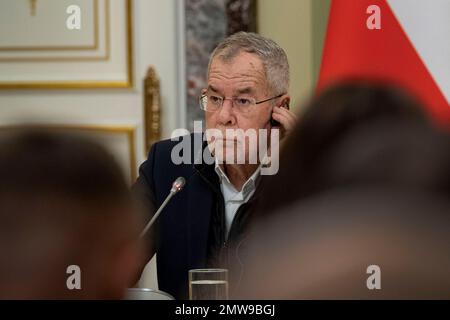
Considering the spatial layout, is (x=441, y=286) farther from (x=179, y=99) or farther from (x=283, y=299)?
(x=179, y=99)

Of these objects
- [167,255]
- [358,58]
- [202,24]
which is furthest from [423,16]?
[167,255]

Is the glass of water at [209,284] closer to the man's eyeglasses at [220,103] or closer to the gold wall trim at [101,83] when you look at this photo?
the man's eyeglasses at [220,103]

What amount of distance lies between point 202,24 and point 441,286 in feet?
6.68

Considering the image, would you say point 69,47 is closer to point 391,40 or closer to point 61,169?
point 391,40

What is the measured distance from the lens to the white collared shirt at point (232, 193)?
1.55 meters

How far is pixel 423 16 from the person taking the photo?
2.23 meters

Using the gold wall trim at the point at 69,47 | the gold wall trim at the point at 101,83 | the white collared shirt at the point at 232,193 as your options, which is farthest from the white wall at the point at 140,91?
the white collared shirt at the point at 232,193

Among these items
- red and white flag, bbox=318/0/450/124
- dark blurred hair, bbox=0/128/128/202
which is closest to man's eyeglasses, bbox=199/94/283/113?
red and white flag, bbox=318/0/450/124

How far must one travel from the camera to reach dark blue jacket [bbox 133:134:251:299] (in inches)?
60.8

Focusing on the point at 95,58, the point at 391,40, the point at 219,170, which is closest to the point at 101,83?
the point at 95,58

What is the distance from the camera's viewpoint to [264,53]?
173 cm

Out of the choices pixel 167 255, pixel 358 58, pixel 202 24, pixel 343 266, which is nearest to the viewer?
pixel 343 266

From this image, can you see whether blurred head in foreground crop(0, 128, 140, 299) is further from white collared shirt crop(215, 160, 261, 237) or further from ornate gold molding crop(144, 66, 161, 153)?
ornate gold molding crop(144, 66, 161, 153)
